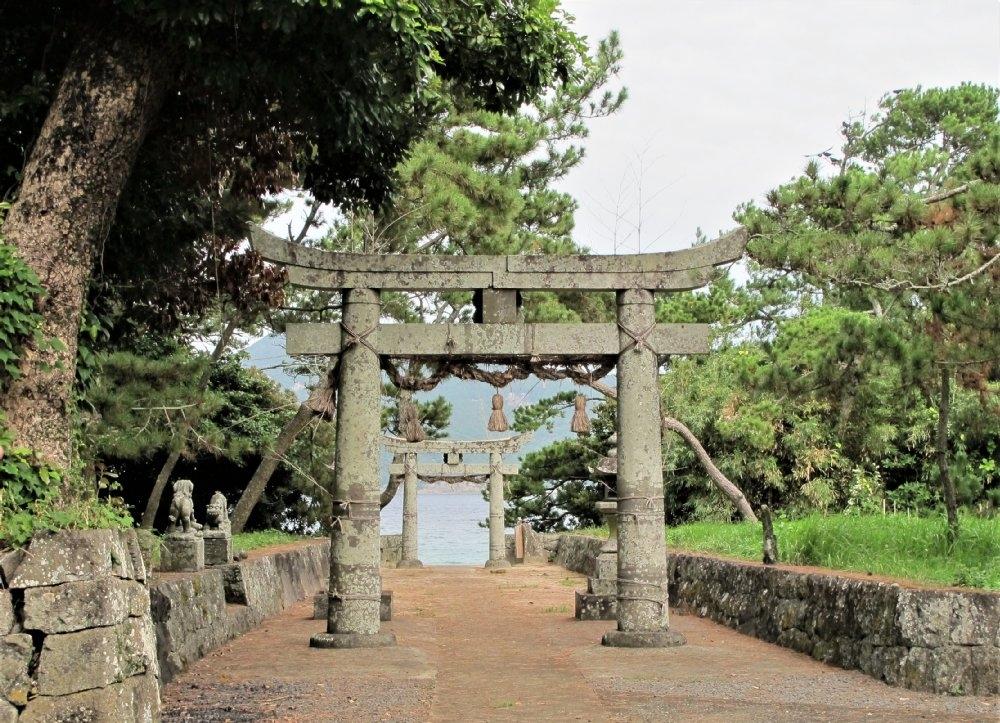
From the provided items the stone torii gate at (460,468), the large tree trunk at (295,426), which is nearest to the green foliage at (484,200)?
the large tree trunk at (295,426)

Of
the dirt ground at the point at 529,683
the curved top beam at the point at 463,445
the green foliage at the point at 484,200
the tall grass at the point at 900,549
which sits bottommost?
the dirt ground at the point at 529,683

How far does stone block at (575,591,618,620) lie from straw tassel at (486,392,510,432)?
2.86 metres

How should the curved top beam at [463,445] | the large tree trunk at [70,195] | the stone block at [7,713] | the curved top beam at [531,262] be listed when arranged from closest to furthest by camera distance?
the stone block at [7,713], the large tree trunk at [70,195], the curved top beam at [531,262], the curved top beam at [463,445]

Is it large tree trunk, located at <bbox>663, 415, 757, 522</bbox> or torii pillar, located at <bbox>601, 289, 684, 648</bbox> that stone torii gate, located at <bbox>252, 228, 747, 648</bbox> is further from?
large tree trunk, located at <bbox>663, 415, 757, 522</bbox>

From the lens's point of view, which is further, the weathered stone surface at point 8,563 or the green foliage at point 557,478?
the green foliage at point 557,478

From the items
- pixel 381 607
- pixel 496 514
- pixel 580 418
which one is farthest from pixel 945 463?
pixel 496 514

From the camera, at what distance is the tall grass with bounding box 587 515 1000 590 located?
10.1m

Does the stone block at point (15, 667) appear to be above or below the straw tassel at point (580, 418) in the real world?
below

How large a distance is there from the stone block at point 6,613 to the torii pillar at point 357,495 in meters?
4.99

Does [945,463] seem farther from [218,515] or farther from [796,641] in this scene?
[218,515]

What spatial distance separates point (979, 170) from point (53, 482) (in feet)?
28.9

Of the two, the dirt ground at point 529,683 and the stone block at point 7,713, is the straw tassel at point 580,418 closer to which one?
the dirt ground at point 529,683

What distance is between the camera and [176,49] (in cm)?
930

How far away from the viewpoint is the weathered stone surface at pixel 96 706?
22.3ft
